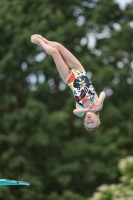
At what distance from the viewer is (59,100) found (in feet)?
54.6

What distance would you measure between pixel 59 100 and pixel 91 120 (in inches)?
388

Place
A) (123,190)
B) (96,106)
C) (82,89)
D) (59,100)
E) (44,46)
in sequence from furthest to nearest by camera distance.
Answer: (59,100) < (123,190) < (44,46) < (82,89) < (96,106)

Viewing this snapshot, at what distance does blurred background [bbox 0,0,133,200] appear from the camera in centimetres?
1564

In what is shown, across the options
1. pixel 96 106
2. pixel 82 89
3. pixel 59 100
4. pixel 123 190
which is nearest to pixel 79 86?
pixel 82 89

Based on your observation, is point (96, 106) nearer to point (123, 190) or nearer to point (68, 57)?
point (68, 57)

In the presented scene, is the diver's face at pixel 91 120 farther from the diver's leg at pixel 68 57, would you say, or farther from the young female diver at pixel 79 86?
the diver's leg at pixel 68 57

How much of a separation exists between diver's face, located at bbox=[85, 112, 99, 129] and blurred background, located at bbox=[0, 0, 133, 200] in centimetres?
848

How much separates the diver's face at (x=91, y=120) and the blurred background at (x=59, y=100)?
8481 millimetres

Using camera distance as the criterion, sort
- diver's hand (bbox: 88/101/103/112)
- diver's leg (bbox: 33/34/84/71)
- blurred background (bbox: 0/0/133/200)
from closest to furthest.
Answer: diver's hand (bbox: 88/101/103/112) → diver's leg (bbox: 33/34/84/71) → blurred background (bbox: 0/0/133/200)

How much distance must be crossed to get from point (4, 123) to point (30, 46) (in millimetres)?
2072

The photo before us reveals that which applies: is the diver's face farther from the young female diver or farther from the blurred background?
the blurred background

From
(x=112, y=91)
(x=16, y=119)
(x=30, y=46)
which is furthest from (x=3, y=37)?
(x=112, y=91)

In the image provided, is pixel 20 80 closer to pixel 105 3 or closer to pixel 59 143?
pixel 59 143

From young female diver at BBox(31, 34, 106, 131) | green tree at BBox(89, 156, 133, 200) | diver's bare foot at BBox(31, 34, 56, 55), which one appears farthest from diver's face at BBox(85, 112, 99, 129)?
green tree at BBox(89, 156, 133, 200)
